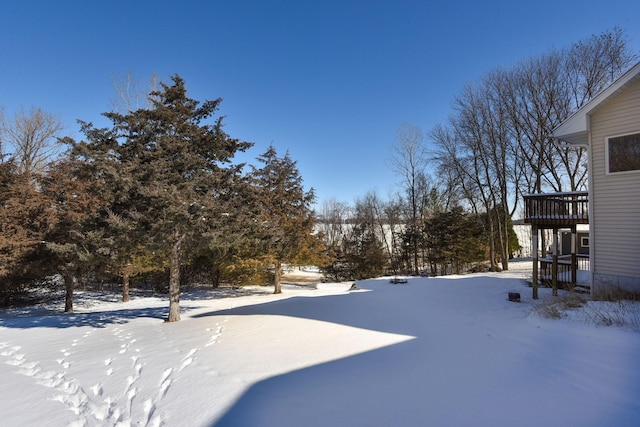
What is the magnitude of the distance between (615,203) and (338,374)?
8.99m

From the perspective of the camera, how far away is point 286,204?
57.2 ft

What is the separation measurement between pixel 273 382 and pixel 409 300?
6.92m

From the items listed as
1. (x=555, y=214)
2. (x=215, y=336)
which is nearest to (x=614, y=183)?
(x=555, y=214)

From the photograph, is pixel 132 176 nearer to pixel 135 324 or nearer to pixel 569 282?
pixel 135 324

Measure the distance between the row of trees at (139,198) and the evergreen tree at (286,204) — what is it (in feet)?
11.3

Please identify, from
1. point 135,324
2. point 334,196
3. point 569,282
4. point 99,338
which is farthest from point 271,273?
point 334,196

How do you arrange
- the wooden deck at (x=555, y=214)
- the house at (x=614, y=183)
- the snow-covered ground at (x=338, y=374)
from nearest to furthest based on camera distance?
the snow-covered ground at (x=338, y=374) → the house at (x=614, y=183) → the wooden deck at (x=555, y=214)

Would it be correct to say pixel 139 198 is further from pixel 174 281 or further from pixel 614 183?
pixel 614 183

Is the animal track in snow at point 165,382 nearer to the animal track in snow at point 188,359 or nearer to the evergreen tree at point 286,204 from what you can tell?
the animal track in snow at point 188,359

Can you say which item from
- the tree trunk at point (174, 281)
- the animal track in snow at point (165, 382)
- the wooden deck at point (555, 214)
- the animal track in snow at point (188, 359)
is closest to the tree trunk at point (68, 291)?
the tree trunk at point (174, 281)

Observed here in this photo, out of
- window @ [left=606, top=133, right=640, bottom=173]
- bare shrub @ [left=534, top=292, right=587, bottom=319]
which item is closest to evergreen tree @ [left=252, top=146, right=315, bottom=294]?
bare shrub @ [left=534, top=292, right=587, bottom=319]

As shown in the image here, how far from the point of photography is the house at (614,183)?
817cm

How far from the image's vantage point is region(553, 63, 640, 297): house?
8.17 metres

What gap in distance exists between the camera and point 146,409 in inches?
138
